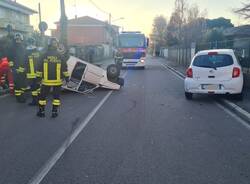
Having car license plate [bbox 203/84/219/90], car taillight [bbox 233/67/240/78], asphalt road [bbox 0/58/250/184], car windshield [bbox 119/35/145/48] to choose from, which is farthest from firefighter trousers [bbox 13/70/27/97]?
car windshield [bbox 119/35/145/48]

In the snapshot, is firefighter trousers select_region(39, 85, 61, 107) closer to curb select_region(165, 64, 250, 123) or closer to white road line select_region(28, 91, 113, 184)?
white road line select_region(28, 91, 113, 184)

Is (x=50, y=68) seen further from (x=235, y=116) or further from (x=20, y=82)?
(x=235, y=116)

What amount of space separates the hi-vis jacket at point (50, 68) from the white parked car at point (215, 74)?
4.45m

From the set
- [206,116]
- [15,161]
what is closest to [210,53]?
[206,116]

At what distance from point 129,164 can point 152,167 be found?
13.9 inches

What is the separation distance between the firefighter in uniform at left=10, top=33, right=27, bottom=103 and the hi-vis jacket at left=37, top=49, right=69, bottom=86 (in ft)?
6.87

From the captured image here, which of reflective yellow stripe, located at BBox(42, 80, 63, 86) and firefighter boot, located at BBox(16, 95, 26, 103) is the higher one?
reflective yellow stripe, located at BBox(42, 80, 63, 86)

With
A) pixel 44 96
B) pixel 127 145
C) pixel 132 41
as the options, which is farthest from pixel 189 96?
pixel 132 41

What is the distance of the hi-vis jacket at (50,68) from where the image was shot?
387 inches

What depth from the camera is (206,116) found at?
32.8 ft

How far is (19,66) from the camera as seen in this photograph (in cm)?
1197

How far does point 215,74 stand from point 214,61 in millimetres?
499

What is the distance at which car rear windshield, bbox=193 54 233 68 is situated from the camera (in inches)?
480

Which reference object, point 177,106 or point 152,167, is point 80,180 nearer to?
point 152,167
